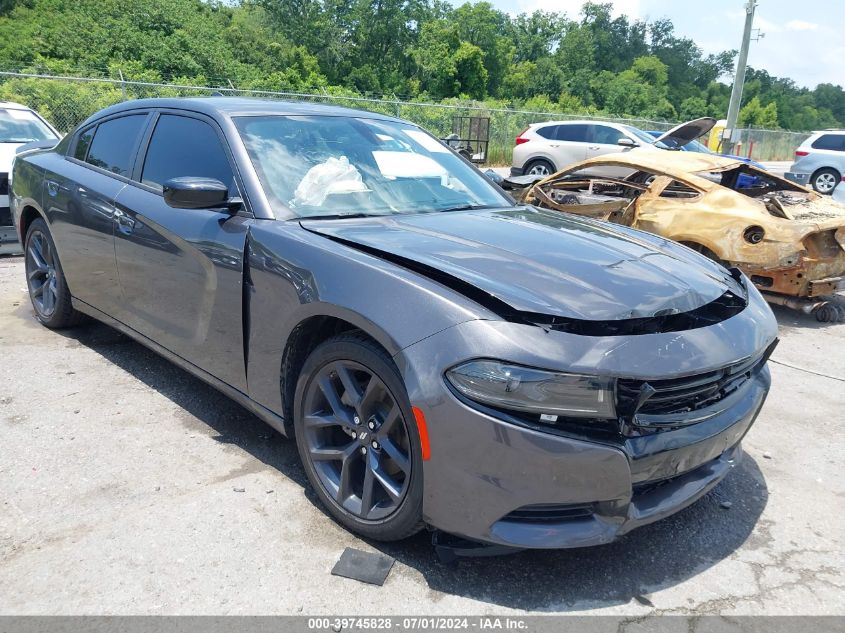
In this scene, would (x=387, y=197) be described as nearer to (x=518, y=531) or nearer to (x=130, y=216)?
(x=130, y=216)

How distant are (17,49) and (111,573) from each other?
39043 millimetres

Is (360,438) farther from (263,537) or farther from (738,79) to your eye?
(738,79)

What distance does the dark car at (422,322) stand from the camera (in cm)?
213

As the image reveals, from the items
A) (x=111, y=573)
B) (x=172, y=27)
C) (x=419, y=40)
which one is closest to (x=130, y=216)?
(x=111, y=573)

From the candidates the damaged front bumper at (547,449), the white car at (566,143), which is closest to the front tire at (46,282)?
the damaged front bumper at (547,449)

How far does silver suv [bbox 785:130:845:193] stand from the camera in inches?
691

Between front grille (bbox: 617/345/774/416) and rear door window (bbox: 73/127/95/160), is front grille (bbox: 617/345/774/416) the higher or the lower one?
the lower one

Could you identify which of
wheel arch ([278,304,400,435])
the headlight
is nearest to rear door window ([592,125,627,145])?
wheel arch ([278,304,400,435])

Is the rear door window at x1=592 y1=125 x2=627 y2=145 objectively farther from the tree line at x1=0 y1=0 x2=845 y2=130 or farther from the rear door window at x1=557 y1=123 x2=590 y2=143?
the tree line at x1=0 y1=0 x2=845 y2=130

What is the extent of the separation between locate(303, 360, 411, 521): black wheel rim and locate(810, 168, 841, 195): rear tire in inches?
733

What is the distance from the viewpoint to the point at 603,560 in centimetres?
257

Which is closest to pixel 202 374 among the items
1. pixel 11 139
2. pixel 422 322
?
pixel 422 322

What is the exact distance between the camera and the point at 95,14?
116ft

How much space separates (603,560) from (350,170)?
2.10 metres
